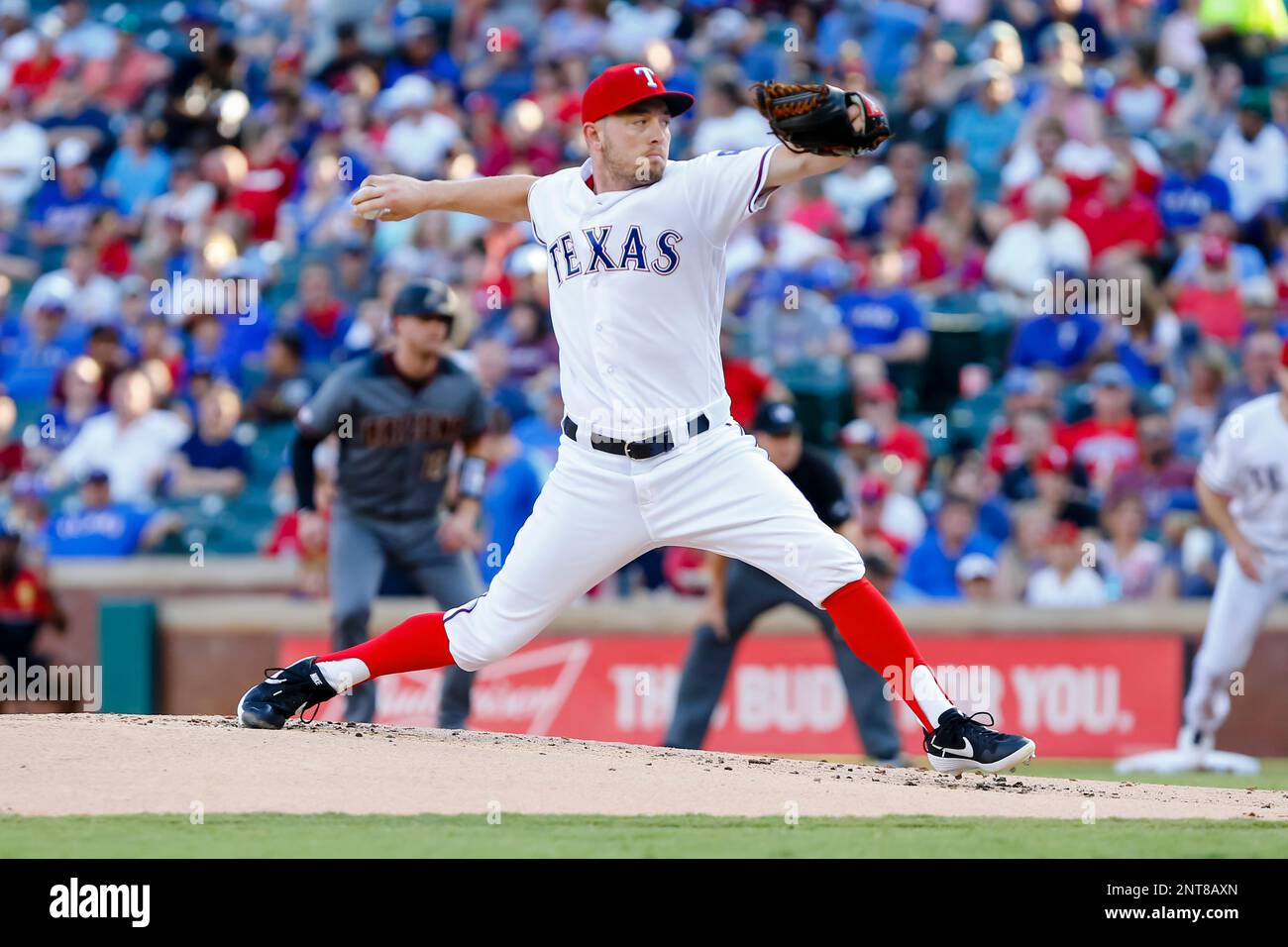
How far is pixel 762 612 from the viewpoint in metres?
8.57

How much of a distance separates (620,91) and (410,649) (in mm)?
1851

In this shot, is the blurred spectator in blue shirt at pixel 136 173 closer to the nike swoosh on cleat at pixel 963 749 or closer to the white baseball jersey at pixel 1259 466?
the white baseball jersey at pixel 1259 466

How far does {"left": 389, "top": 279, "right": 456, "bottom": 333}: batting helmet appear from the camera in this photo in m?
8.02

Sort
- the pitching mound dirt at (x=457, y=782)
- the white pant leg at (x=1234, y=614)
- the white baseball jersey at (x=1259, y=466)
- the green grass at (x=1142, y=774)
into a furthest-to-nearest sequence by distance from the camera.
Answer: the white pant leg at (x=1234, y=614) < the white baseball jersey at (x=1259, y=466) < the green grass at (x=1142, y=774) < the pitching mound dirt at (x=457, y=782)

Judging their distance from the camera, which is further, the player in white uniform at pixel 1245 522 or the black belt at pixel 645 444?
the player in white uniform at pixel 1245 522

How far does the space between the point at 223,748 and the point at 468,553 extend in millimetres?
2967

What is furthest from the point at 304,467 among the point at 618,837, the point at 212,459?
the point at 212,459

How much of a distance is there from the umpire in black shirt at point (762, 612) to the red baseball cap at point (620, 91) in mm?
3003

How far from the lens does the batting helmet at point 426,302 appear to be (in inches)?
316

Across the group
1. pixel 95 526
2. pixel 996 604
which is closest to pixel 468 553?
pixel 996 604

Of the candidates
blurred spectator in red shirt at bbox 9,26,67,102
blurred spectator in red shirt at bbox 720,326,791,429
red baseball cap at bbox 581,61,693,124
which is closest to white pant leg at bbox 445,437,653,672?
red baseball cap at bbox 581,61,693,124

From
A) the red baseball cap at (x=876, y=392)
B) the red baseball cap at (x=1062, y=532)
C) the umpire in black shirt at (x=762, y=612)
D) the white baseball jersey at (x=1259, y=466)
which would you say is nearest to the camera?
the umpire in black shirt at (x=762, y=612)

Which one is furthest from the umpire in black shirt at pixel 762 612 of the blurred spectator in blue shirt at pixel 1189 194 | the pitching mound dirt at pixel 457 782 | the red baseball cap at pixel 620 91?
the blurred spectator in blue shirt at pixel 1189 194
